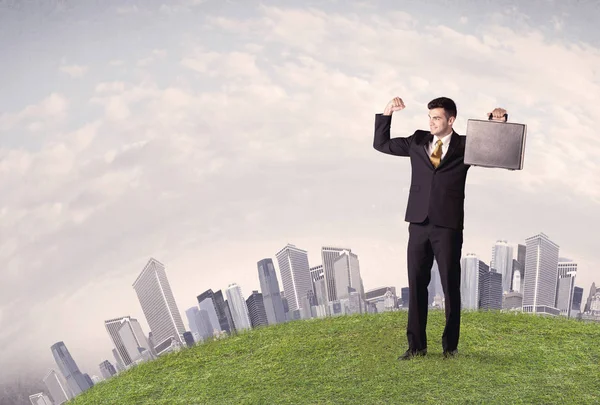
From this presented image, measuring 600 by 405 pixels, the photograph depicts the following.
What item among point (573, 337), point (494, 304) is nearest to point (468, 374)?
point (573, 337)

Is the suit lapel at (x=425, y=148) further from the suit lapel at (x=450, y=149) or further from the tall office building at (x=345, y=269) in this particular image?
the tall office building at (x=345, y=269)

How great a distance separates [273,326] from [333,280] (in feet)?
7.25

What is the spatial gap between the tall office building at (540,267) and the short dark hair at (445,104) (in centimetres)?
446

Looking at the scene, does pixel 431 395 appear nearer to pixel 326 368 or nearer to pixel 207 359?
pixel 326 368

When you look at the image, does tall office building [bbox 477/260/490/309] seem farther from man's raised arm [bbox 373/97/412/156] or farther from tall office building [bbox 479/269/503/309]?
man's raised arm [bbox 373/97/412/156]

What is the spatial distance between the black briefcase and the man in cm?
15

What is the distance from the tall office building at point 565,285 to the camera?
9.77 metres

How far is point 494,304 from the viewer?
8789 millimetres

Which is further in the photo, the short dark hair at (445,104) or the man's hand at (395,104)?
the man's hand at (395,104)

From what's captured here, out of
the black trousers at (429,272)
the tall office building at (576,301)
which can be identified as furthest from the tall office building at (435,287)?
the tall office building at (576,301)

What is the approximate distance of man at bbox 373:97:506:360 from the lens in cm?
625

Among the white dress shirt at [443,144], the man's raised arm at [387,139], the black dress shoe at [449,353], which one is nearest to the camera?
the white dress shirt at [443,144]

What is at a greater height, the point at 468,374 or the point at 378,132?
the point at 378,132

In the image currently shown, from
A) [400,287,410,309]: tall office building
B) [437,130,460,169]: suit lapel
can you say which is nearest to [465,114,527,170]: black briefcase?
[437,130,460,169]: suit lapel
